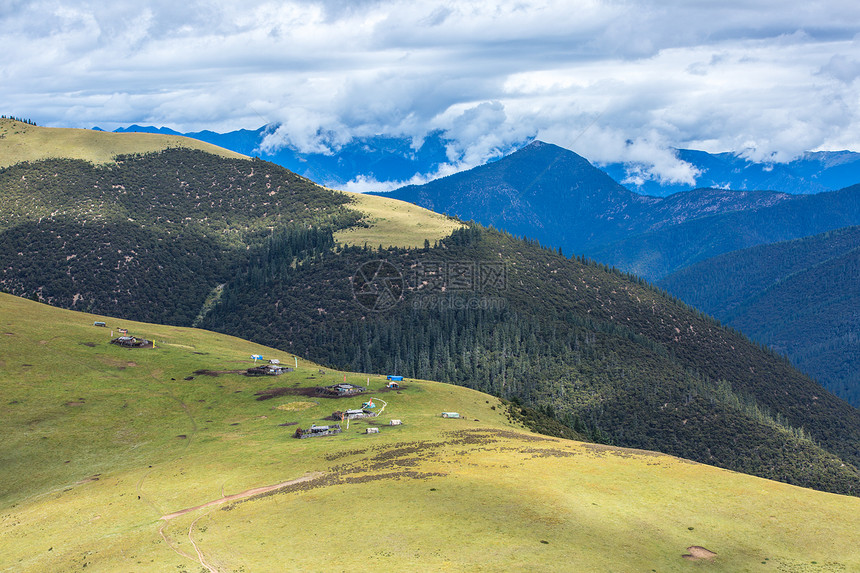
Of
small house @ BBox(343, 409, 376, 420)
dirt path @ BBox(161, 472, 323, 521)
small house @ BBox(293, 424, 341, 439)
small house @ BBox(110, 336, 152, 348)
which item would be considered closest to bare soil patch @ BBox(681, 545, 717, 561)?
dirt path @ BBox(161, 472, 323, 521)

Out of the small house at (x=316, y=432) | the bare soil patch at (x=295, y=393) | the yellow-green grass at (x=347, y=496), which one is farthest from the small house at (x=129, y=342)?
the small house at (x=316, y=432)

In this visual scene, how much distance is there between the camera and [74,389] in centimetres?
10088

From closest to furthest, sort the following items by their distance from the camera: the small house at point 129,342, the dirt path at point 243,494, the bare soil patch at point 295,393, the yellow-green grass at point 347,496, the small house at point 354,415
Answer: the yellow-green grass at point 347,496
the dirt path at point 243,494
the small house at point 354,415
the bare soil patch at point 295,393
the small house at point 129,342

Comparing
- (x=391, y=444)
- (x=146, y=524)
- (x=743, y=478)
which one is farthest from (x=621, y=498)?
(x=146, y=524)

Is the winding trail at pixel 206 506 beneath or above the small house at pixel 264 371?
beneath

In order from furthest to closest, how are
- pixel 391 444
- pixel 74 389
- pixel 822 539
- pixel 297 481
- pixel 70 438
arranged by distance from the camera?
pixel 74 389 → pixel 70 438 → pixel 391 444 → pixel 297 481 → pixel 822 539

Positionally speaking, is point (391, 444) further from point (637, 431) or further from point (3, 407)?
point (637, 431)

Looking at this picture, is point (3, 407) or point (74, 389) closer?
point (3, 407)

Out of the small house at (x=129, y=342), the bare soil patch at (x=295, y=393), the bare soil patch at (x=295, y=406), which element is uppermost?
the small house at (x=129, y=342)

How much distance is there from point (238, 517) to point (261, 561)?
35.5 feet

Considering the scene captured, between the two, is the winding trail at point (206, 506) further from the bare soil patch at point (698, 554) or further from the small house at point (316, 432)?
the bare soil patch at point (698, 554)

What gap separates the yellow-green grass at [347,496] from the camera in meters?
48.4

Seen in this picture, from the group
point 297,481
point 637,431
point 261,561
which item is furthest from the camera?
point 637,431

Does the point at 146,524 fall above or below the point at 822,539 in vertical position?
below
